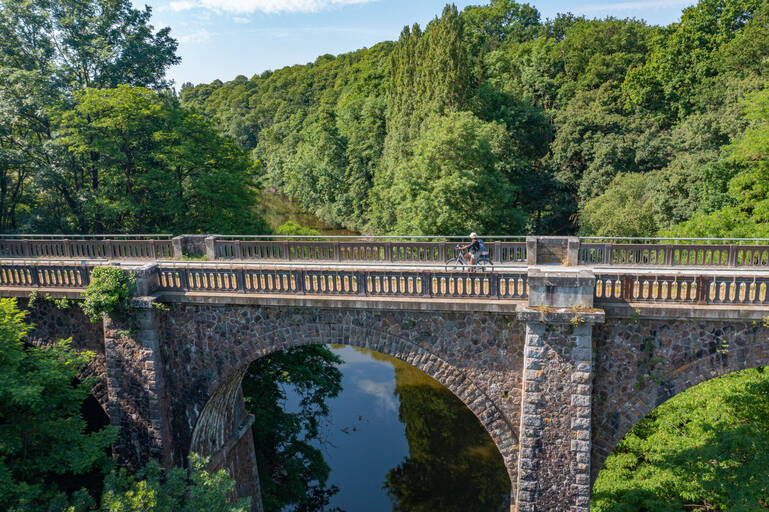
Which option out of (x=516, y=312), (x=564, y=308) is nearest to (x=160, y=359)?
(x=516, y=312)

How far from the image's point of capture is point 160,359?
46.1 feet

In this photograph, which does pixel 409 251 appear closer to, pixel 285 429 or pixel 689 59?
pixel 285 429

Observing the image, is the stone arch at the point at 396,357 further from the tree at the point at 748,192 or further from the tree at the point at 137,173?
the tree at the point at 748,192

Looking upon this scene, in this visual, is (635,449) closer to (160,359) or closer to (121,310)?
(160,359)

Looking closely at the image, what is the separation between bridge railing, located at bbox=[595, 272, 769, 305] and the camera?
1088 centimetres

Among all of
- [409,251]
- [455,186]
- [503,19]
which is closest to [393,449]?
[409,251]

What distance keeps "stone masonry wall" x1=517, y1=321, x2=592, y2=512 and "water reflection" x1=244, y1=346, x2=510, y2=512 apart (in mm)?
9635

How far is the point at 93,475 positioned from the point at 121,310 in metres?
5.05

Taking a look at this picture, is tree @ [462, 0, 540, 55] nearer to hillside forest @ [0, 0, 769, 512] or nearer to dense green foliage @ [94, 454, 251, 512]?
hillside forest @ [0, 0, 769, 512]

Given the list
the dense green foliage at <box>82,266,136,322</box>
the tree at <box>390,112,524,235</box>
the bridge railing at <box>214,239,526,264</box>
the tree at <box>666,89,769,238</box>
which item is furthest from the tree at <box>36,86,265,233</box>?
the tree at <box>666,89,769,238</box>

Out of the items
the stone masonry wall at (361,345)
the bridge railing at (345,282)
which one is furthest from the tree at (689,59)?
the stone masonry wall at (361,345)

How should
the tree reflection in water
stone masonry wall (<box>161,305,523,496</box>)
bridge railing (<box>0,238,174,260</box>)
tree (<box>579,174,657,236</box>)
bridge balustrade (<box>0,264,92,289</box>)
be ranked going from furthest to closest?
1. tree (<box>579,174,657,236</box>)
2. the tree reflection in water
3. bridge railing (<box>0,238,174,260</box>)
4. bridge balustrade (<box>0,264,92,289</box>)
5. stone masonry wall (<box>161,305,523,496</box>)

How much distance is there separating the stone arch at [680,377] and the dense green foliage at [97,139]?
19827mm

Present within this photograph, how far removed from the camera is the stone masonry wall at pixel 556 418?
1136 cm
